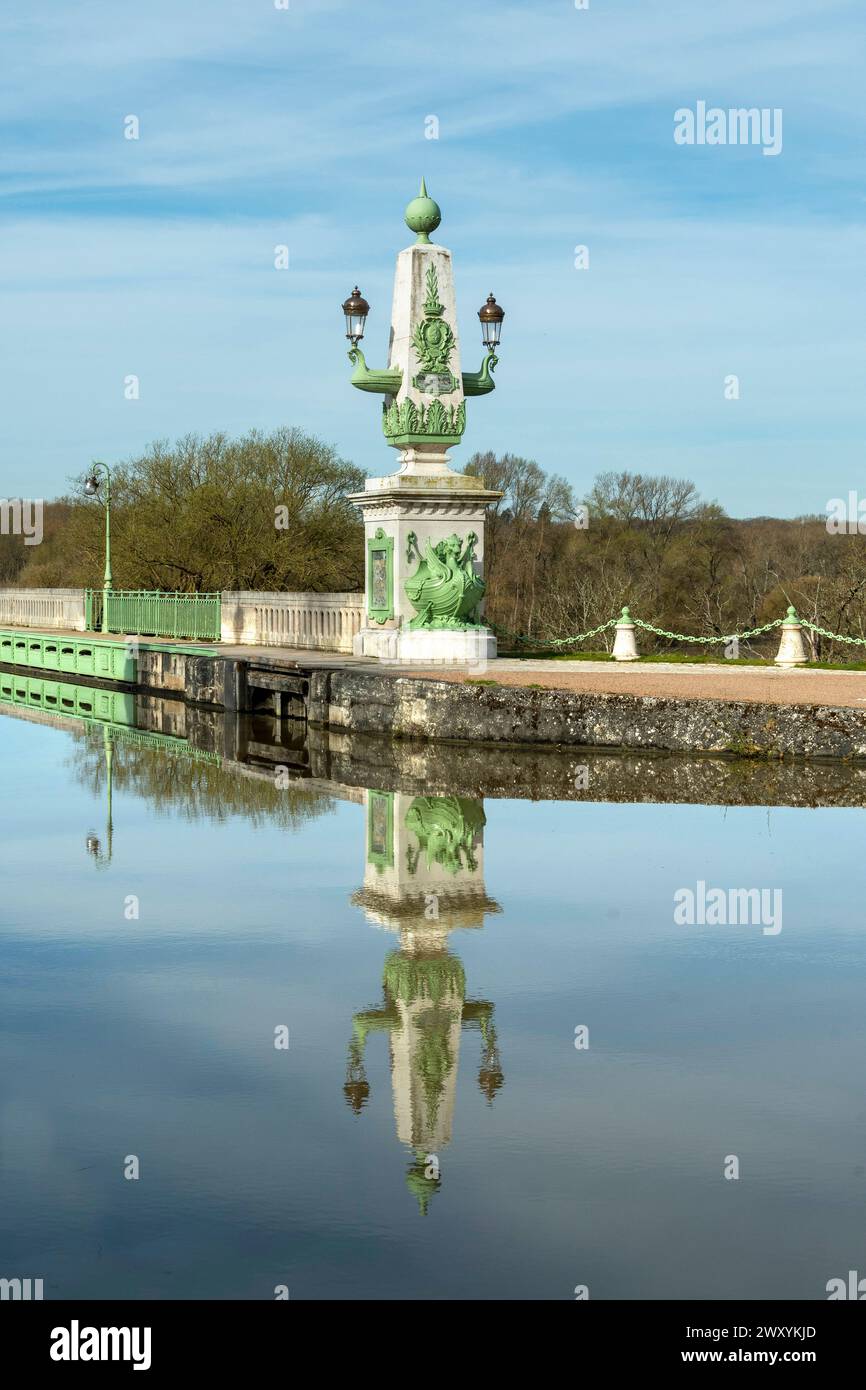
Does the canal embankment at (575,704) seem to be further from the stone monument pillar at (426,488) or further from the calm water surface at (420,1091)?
the calm water surface at (420,1091)

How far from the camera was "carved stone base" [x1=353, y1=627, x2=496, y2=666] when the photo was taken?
86.1 feet

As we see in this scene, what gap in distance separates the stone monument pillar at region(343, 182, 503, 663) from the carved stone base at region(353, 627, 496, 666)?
15 mm

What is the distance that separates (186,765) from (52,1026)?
41.7 ft

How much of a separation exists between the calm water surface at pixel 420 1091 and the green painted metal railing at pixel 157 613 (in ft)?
78.0

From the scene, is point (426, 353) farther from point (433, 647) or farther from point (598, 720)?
point (598, 720)

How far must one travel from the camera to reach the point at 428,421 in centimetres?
2628

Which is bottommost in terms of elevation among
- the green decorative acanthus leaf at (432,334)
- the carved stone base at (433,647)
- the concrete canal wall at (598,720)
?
the concrete canal wall at (598,720)

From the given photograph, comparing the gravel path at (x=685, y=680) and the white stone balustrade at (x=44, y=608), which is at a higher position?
the white stone balustrade at (x=44, y=608)

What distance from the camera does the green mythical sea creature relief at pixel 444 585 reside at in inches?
1022

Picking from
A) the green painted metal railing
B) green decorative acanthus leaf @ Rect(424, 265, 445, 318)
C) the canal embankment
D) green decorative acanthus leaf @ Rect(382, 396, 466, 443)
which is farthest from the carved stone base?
the green painted metal railing

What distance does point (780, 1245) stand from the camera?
6109 millimetres

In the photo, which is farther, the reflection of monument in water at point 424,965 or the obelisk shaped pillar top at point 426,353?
the obelisk shaped pillar top at point 426,353

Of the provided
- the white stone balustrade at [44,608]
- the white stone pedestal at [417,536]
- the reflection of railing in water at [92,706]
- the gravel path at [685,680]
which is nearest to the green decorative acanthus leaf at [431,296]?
the white stone pedestal at [417,536]

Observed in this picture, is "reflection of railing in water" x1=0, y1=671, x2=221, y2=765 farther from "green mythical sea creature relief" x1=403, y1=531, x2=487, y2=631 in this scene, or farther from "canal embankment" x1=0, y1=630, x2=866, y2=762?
"green mythical sea creature relief" x1=403, y1=531, x2=487, y2=631
